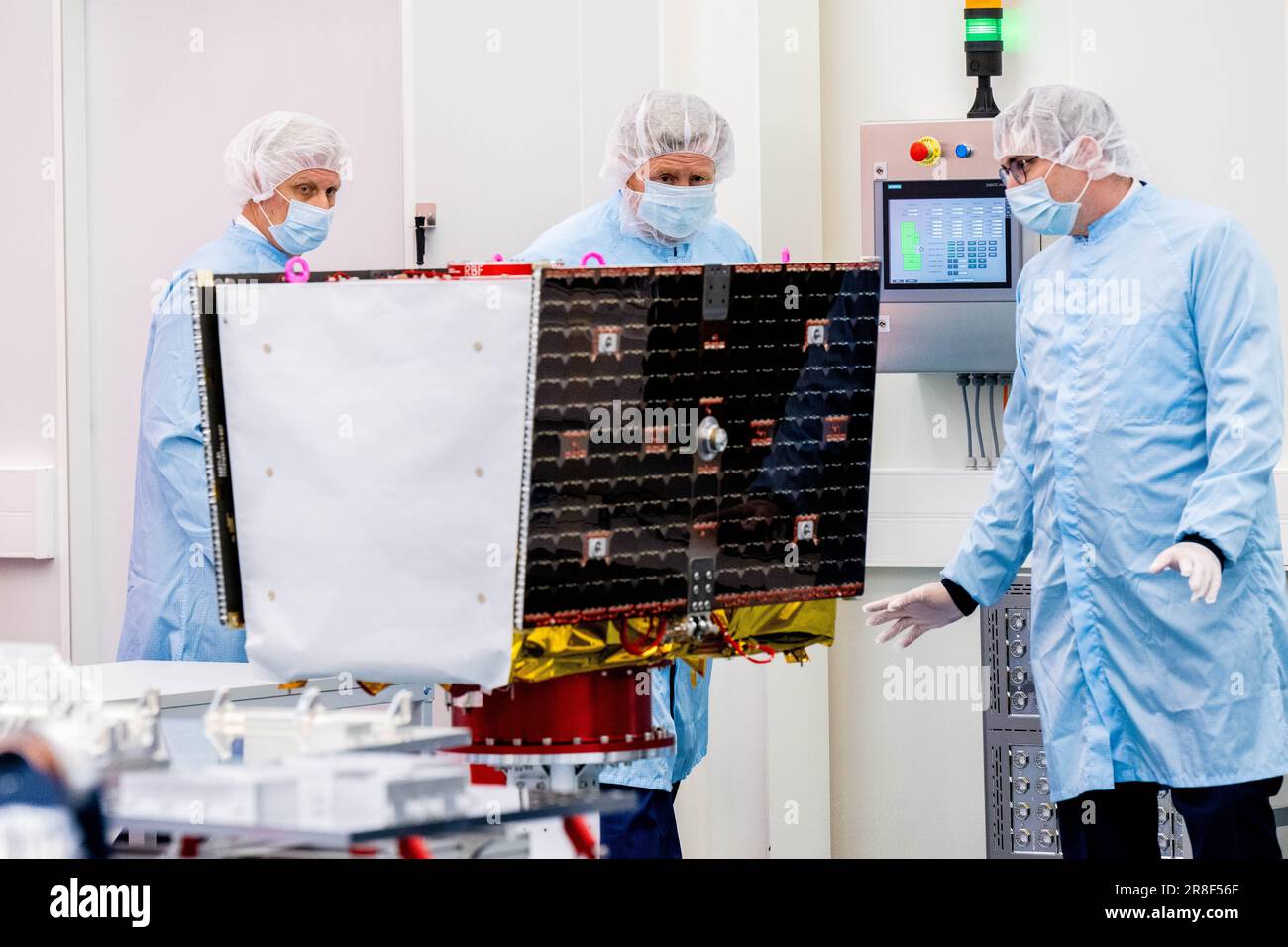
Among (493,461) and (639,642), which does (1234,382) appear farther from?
(493,461)

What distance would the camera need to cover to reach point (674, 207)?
9.01 feet

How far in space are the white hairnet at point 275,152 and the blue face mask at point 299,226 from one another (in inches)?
1.7

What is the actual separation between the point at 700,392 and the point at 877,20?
7.53 ft

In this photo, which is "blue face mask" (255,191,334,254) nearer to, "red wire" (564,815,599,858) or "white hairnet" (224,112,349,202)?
"white hairnet" (224,112,349,202)

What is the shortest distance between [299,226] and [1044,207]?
1.40 m

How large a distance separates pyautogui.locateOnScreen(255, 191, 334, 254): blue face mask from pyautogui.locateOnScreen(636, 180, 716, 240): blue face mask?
26.3 inches

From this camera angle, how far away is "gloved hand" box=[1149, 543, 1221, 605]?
1993 millimetres

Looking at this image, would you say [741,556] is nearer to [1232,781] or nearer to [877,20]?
[1232,781]

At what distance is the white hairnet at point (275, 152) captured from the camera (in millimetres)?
3016

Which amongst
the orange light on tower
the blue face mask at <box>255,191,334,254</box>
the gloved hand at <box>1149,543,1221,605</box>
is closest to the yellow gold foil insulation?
the gloved hand at <box>1149,543,1221,605</box>

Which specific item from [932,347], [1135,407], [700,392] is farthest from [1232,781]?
[932,347]

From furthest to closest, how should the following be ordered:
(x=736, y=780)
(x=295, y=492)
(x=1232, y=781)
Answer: (x=736, y=780) < (x=1232, y=781) < (x=295, y=492)
